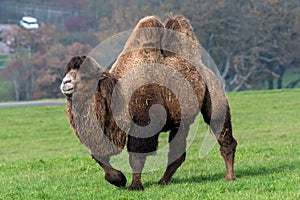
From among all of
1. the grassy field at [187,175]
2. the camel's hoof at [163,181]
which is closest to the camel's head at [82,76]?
the grassy field at [187,175]

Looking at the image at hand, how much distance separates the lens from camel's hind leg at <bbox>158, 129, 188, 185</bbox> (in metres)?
10.7

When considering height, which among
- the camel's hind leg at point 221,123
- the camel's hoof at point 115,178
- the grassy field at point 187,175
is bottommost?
the grassy field at point 187,175

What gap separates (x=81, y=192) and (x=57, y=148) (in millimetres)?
14603

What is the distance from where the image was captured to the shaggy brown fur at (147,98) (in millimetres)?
9211

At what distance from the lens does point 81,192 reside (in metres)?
9.70

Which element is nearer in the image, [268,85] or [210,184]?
[210,184]

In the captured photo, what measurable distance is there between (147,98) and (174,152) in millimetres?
1742

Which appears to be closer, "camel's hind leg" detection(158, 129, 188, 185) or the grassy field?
the grassy field

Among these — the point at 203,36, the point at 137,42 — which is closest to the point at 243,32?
the point at 203,36

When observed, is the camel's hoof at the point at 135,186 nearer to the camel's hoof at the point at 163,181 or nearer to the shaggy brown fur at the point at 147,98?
the shaggy brown fur at the point at 147,98

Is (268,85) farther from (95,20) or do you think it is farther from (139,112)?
(139,112)

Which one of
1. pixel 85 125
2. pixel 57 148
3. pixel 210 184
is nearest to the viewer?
pixel 85 125

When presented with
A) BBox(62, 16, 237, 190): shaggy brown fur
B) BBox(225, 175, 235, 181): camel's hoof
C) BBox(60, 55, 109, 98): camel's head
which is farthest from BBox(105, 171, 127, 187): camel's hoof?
BBox(225, 175, 235, 181): camel's hoof

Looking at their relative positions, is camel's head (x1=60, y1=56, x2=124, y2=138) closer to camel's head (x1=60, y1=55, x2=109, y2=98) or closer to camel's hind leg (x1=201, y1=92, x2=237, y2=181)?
camel's head (x1=60, y1=55, x2=109, y2=98)
